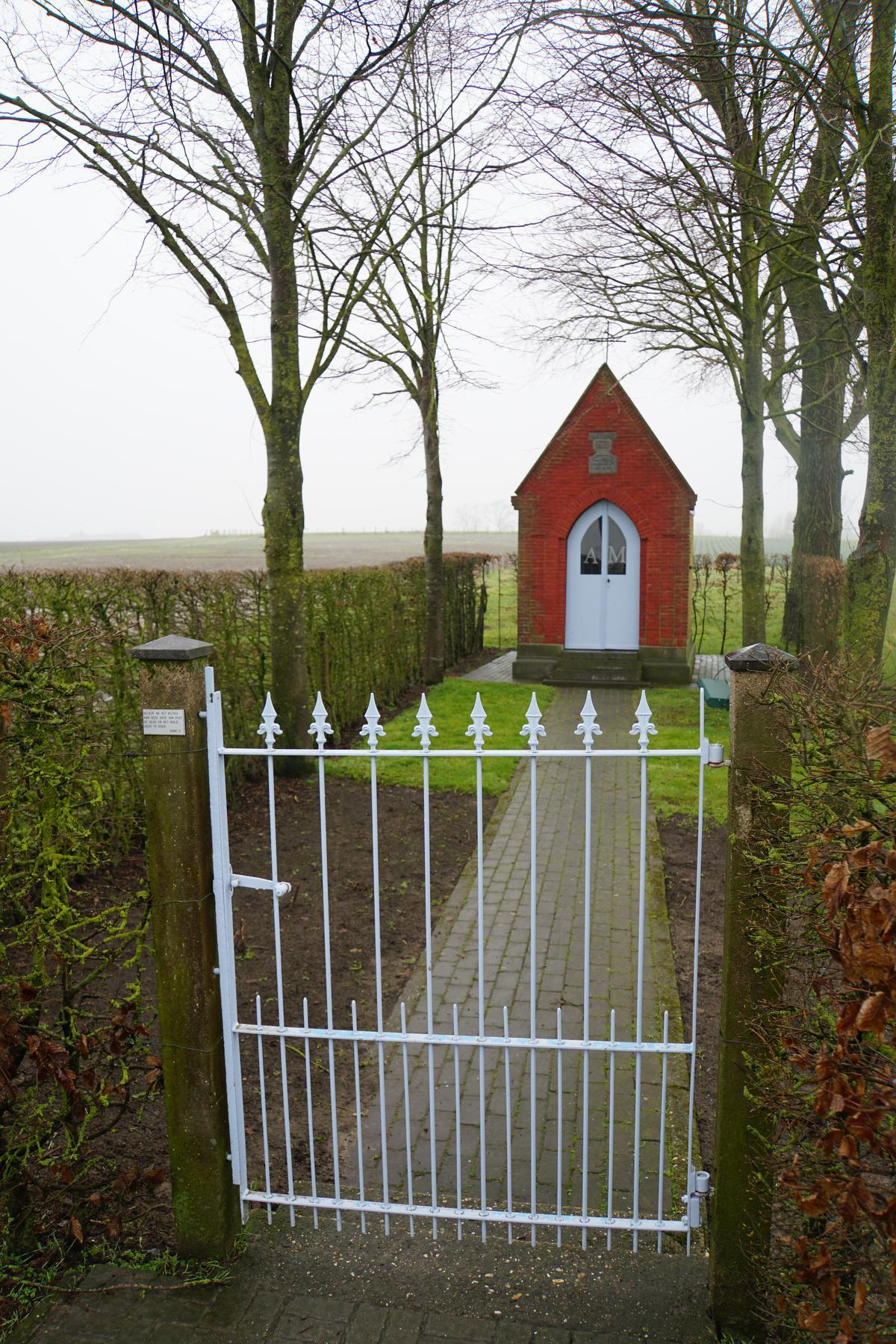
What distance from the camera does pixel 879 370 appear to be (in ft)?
23.0

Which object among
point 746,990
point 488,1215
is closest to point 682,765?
point 488,1215

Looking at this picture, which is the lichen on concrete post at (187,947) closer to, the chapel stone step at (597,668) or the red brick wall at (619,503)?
the chapel stone step at (597,668)

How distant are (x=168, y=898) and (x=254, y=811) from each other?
624 centimetres

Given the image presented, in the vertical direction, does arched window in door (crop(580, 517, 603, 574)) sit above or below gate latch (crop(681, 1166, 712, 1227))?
above

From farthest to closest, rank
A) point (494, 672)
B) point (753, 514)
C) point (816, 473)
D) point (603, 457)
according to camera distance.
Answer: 1. point (494, 672)
2. point (603, 457)
3. point (816, 473)
4. point (753, 514)

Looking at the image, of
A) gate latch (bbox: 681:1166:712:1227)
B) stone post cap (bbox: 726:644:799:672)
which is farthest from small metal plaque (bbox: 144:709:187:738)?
gate latch (bbox: 681:1166:712:1227)

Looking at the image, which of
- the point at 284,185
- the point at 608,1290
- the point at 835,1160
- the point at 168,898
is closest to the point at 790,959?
the point at 835,1160

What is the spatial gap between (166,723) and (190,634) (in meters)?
5.76

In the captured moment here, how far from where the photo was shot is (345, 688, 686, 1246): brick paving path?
4.01 meters

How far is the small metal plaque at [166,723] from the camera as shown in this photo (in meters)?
3.31

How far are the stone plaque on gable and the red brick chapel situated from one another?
2 centimetres

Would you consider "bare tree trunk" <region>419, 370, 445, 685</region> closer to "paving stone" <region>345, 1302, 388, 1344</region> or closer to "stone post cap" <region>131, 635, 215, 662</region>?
"stone post cap" <region>131, 635, 215, 662</region>

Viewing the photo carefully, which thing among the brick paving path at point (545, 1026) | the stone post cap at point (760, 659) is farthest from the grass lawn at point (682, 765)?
the stone post cap at point (760, 659)

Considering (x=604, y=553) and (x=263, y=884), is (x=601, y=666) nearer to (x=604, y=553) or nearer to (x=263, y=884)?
(x=604, y=553)
